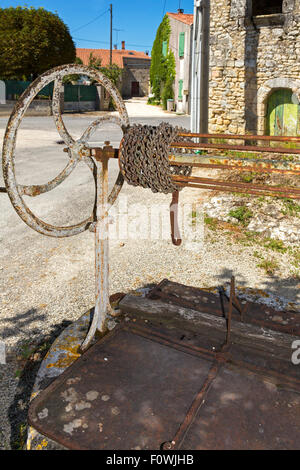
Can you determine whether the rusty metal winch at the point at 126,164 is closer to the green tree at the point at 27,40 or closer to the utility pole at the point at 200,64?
the utility pole at the point at 200,64

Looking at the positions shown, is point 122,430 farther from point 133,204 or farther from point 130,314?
point 133,204

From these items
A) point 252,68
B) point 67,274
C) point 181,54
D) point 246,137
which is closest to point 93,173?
point 246,137

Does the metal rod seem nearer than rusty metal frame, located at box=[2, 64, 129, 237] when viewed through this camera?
No

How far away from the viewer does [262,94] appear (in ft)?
35.0

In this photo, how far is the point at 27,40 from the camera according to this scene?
25953 millimetres

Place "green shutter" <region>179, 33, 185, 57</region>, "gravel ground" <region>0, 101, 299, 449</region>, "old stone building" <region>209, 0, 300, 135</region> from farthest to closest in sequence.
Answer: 1. "green shutter" <region>179, 33, 185, 57</region>
2. "old stone building" <region>209, 0, 300, 135</region>
3. "gravel ground" <region>0, 101, 299, 449</region>

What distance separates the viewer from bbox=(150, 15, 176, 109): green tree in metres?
31.8

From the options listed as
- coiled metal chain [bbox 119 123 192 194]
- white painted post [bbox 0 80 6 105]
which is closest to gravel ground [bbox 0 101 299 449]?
coiled metal chain [bbox 119 123 192 194]

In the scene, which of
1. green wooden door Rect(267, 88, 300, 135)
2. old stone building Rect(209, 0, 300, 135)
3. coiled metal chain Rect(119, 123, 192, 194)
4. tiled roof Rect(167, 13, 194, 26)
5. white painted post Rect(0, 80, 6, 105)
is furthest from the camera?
tiled roof Rect(167, 13, 194, 26)

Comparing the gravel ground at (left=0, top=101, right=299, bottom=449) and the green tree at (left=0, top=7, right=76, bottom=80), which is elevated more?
the green tree at (left=0, top=7, right=76, bottom=80)

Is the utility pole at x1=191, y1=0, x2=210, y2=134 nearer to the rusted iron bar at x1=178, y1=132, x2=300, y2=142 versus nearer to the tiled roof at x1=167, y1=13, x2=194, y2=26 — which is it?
A: the rusted iron bar at x1=178, y1=132, x2=300, y2=142
